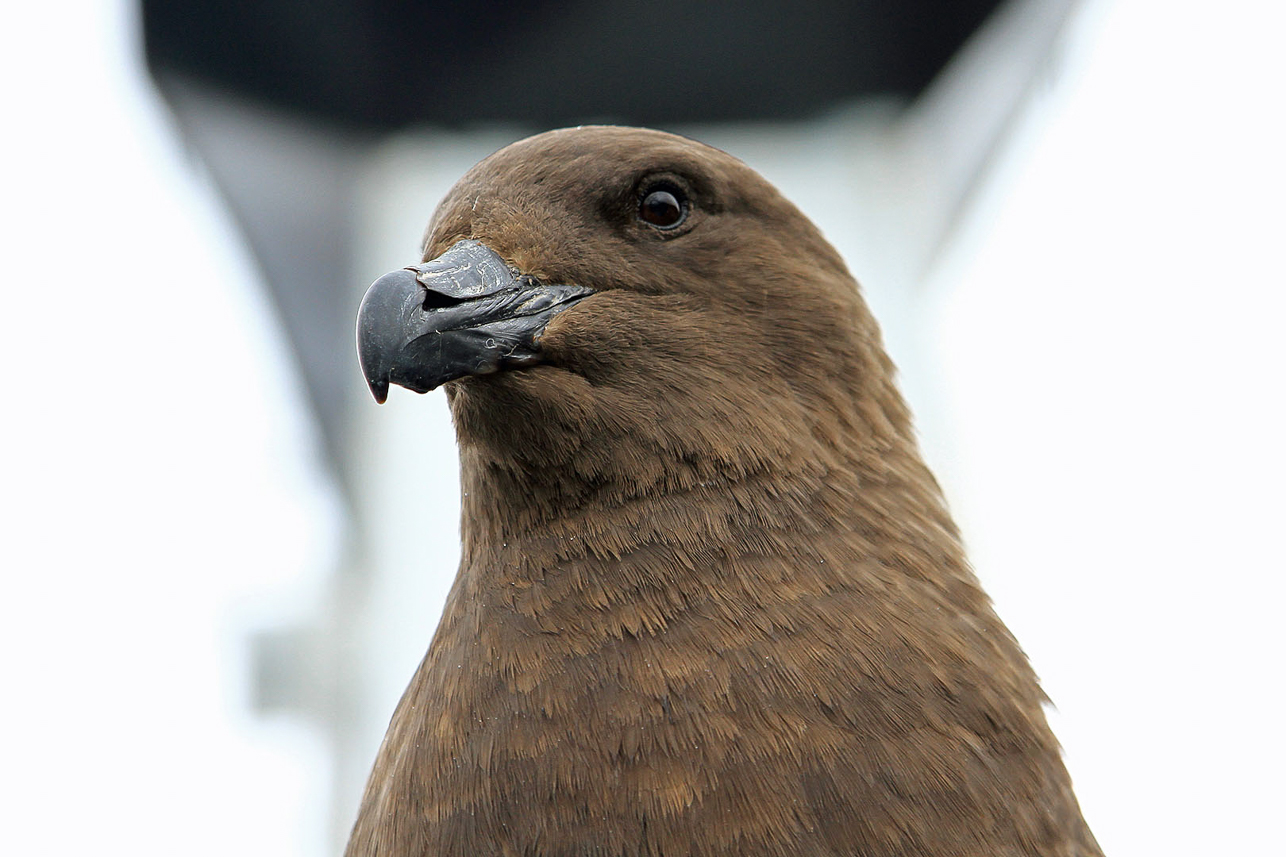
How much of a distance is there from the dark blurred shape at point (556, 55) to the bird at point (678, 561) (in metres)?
4.29

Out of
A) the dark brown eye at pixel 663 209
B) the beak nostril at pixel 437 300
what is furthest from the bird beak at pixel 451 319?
the dark brown eye at pixel 663 209

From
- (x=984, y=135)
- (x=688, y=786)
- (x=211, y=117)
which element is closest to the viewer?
(x=688, y=786)

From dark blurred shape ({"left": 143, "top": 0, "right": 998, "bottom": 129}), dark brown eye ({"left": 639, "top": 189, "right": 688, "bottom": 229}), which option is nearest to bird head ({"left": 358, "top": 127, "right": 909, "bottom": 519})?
dark brown eye ({"left": 639, "top": 189, "right": 688, "bottom": 229})

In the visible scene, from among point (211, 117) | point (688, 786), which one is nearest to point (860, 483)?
point (688, 786)

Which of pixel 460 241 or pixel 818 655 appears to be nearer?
pixel 818 655

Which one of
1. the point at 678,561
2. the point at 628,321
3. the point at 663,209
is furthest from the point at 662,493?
the point at 663,209

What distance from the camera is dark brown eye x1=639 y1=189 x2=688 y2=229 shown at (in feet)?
7.46

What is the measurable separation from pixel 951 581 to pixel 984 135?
5.50 m

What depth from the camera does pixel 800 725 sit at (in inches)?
67.0

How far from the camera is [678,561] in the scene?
6.39ft

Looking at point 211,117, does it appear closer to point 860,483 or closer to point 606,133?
point 606,133

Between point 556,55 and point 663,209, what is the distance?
4.62 metres

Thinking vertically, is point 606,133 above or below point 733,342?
above

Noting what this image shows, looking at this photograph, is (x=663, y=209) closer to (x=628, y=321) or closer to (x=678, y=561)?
(x=628, y=321)
